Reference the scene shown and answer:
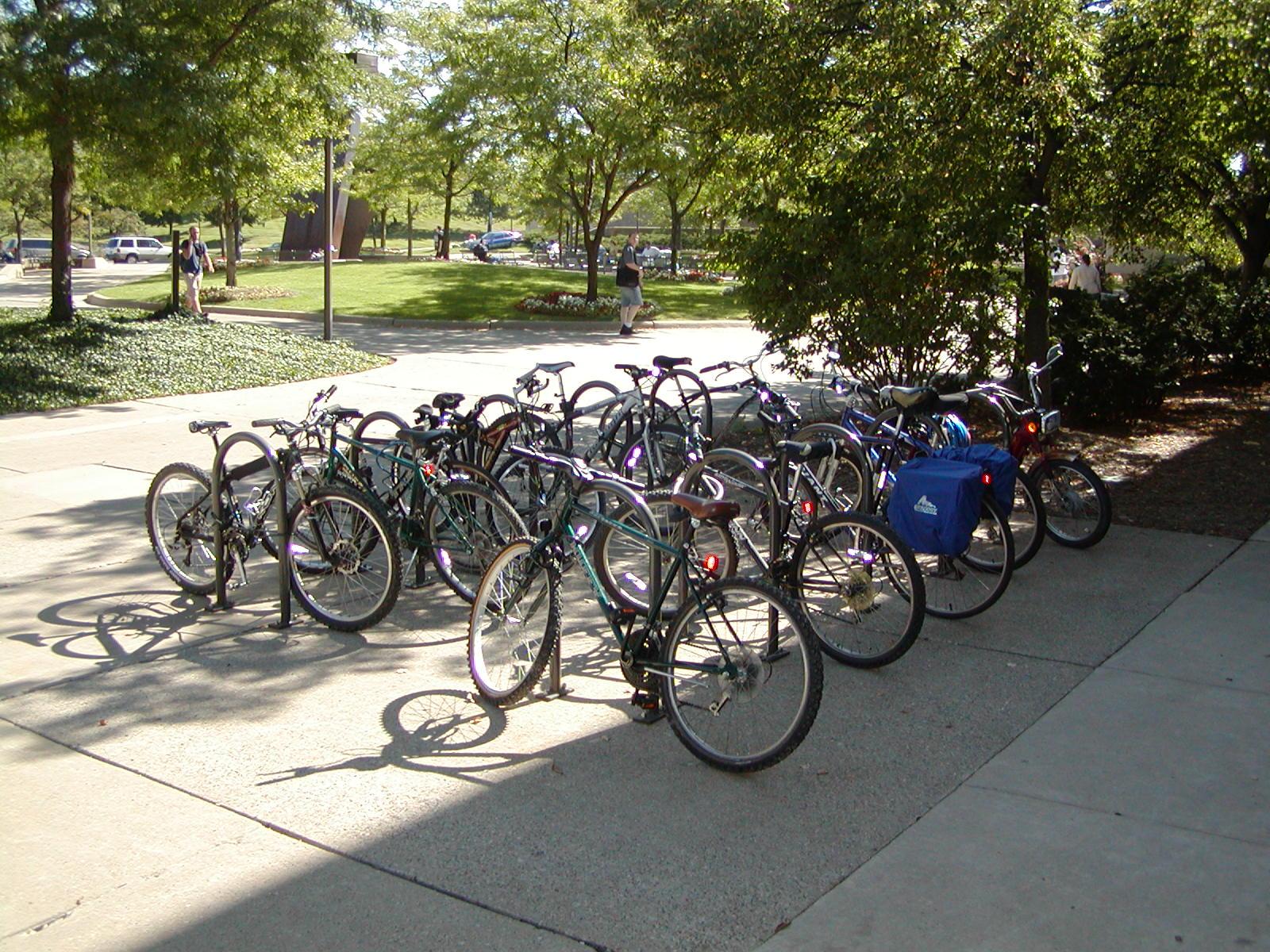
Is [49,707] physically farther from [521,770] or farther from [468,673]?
[521,770]

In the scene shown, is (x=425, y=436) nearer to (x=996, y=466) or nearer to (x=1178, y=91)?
(x=996, y=466)

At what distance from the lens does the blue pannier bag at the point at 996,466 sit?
6.20 m

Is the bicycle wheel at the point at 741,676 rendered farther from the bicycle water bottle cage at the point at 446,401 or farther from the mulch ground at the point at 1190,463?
the mulch ground at the point at 1190,463

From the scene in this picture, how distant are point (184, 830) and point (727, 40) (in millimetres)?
7459

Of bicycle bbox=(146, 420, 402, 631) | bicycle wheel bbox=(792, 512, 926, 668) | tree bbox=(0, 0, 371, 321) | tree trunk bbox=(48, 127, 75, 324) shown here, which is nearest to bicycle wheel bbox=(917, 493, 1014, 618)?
bicycle wheel bbox=(792, 512, 926, 668)

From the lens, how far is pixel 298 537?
21.2 ft

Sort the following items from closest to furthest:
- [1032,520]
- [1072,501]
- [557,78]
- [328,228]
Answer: [1032,520], [1072,501], [328,228], [557,78]

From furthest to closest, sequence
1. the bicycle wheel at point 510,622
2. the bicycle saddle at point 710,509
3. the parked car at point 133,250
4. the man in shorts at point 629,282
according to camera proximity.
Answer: the parked car at point 133,250, the man in shorts at point 629,282, the bicycle wheel at point 510,622, the bicycle saddle at point 710,509

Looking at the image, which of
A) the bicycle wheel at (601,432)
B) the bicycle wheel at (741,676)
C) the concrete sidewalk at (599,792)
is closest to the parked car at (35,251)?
the bicycle wheel at (601,432)

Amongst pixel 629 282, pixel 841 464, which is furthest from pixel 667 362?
pixel 629 282

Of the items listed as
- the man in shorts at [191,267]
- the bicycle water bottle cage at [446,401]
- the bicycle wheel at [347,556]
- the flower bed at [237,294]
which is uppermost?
the man in shorts at [191,267]

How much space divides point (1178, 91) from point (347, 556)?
778 cm

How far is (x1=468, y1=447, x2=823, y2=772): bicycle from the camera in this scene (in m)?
4.43

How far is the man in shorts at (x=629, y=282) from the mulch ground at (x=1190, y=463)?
10499 mm
